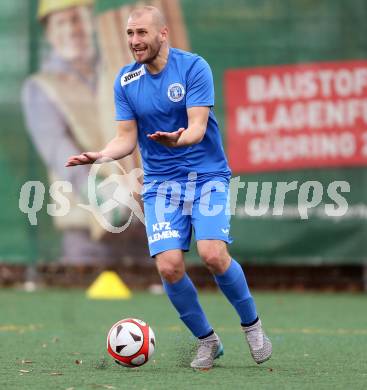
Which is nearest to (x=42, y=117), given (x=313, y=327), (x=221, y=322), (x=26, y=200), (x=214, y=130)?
(x=26, y=200)

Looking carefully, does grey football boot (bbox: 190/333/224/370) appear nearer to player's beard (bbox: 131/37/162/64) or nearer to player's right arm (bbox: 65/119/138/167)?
player's right arm (bbox: 65/119/138/167)

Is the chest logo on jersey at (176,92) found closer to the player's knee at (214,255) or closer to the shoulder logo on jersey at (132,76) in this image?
the shoulder logo on jersey at (132,76)

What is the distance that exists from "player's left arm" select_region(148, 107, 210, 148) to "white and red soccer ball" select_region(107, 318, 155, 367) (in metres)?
1.07

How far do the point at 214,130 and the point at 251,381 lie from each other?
1497mm

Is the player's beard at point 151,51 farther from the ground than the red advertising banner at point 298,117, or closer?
farther from the ground

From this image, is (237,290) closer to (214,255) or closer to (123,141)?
(214,255)

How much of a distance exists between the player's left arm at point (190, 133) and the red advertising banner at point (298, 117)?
548 cm

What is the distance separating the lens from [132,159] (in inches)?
439

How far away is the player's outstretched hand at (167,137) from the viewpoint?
17.3ft

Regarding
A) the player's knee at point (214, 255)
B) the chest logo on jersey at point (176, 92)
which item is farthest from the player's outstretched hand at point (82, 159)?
the player's knee at point (214, 255)

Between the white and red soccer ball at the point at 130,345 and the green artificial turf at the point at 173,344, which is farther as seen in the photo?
the white and red soccer ball at the point at 130,345

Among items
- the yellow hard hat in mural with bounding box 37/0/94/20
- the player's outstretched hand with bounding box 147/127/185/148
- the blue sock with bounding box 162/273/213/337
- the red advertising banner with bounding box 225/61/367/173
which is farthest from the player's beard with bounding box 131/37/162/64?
the yellow hard hat in mural with bounding box 37/0/94/20

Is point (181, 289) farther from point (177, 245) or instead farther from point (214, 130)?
point (214, 130)

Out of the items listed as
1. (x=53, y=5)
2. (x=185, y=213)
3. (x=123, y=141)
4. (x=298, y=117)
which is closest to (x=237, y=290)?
(x=185, y=213)
